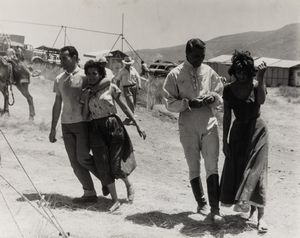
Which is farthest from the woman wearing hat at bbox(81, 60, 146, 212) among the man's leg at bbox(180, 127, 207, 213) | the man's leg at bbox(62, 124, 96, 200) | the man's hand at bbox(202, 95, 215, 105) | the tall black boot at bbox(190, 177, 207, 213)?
the man's hand at bbox(202, 95, 215, 105)

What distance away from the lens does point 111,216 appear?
5.23 m

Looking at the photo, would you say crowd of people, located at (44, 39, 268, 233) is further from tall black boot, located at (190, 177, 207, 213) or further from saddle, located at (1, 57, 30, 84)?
saddle, located at (1, 57, 30, 84)

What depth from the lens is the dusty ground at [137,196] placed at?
4785 mm

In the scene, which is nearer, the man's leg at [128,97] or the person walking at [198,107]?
the person walking at [198,107]

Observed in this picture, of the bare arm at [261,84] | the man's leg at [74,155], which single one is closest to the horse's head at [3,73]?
the man's leg at [74,155]

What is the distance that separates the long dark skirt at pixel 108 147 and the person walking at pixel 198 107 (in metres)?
0.73

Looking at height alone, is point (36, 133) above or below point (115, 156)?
below

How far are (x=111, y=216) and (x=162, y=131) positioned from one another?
30.5 feet

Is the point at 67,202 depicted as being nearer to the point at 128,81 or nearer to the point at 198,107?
the point at 198,107

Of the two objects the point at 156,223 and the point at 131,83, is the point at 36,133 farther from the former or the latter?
the point at 156,223

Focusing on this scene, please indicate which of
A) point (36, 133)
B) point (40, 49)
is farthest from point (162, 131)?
point (40, 49)

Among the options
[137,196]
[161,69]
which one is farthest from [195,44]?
[161,69]

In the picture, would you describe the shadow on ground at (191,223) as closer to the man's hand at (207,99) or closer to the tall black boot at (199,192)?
the tall black boot at (199,192)

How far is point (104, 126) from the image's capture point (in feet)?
17.8
